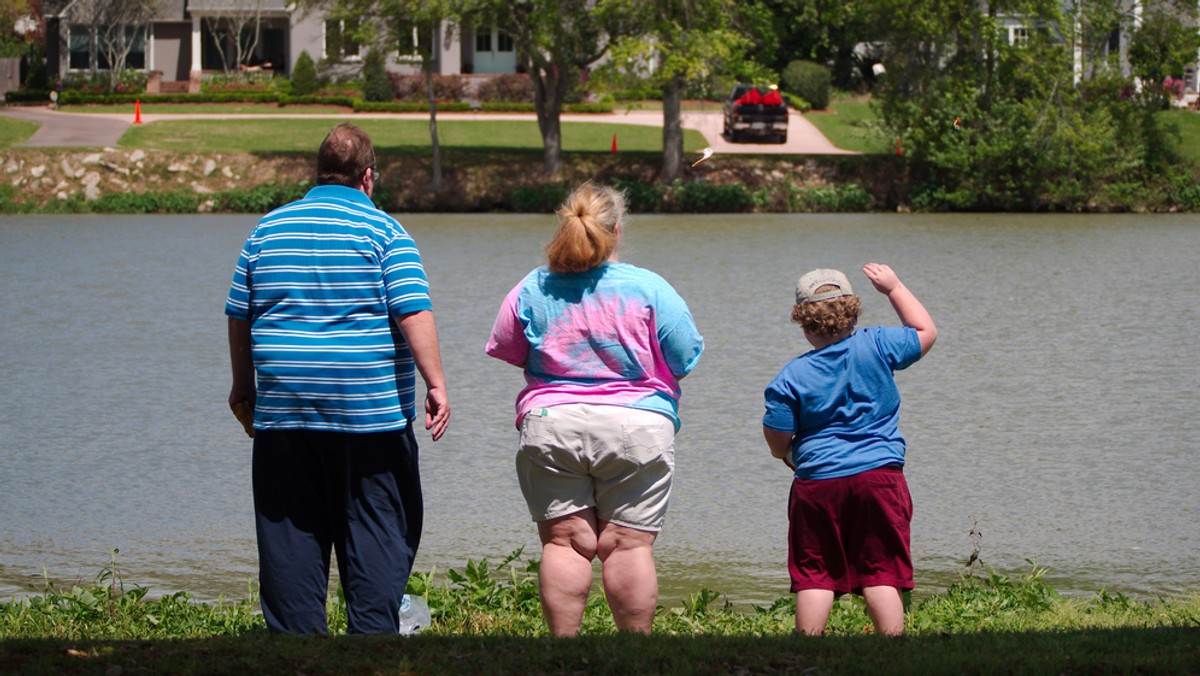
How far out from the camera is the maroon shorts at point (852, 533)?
5402mm

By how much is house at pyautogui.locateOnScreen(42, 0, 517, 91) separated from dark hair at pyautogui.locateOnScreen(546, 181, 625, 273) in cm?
4885

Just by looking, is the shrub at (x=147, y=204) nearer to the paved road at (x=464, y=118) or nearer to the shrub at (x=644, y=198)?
the paved road at (x=464, y=118)

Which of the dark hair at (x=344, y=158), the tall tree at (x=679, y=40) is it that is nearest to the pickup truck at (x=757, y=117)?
the tall tree at (x=679, y=40)

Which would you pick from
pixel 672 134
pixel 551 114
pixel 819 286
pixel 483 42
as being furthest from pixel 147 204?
pixel 819 286

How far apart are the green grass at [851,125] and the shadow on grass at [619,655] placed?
33612mm

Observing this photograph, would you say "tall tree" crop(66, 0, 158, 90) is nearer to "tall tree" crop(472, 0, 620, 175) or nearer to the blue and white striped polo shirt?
"tall tree" crop(472, 0, 620, 175)

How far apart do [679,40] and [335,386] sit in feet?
98.0

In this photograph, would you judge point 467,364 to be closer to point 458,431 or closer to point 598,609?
point 458,431

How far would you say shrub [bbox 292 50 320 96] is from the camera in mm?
52562

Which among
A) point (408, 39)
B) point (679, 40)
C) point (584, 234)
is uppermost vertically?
point (408, 39)

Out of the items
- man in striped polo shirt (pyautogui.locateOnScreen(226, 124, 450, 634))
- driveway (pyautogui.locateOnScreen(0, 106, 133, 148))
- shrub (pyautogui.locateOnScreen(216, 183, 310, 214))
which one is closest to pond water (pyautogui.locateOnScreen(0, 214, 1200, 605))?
man in striped polo shirt (pyautogui.locateOnScreen(226, 124, 450, 634))

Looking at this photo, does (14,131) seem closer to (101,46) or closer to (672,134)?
Result: (101,46)

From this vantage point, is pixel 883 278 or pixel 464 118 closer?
pixel 883 278

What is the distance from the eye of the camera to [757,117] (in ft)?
142
